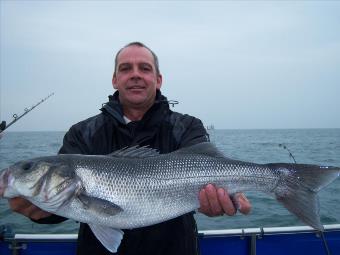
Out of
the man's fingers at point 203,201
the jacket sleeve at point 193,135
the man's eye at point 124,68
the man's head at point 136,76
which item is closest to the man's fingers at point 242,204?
the man's fingers at point 203,201

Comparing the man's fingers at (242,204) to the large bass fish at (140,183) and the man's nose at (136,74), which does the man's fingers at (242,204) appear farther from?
the man's nose at (136,74)

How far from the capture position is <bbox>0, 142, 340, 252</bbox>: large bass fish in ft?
11.4

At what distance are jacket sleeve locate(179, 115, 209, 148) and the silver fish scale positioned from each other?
268 mm

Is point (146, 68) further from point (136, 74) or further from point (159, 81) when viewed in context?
point (159, 81)

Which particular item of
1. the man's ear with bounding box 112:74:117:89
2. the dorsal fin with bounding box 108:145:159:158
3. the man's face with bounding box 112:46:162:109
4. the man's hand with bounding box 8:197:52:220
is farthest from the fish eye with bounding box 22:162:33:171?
the man's ear with bounding box 112:74:117:89

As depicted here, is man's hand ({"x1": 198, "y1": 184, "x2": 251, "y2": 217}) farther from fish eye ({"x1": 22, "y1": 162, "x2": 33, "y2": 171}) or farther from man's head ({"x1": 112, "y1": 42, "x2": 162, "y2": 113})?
fish eye ({"x1": 22, "y1": 162, "x2": 33, "y2": 171})

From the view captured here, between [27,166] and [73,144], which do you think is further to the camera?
[73,144]

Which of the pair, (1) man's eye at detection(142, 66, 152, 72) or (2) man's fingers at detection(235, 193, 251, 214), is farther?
(1) man's eye at detection(142, 66, 152, 72)

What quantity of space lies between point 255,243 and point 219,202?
2347mm

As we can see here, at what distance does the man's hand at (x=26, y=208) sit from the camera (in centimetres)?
357

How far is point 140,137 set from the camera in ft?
13.1

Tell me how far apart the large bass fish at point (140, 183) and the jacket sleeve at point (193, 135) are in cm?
21

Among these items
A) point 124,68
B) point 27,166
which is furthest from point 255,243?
point 27,166

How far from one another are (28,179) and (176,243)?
1.70 m
